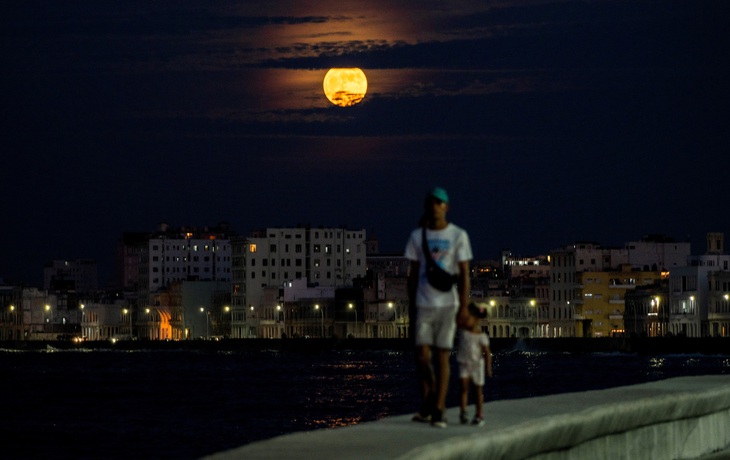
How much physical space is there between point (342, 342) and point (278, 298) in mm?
20373

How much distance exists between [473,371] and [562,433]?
127cm

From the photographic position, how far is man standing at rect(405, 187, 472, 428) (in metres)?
12.0

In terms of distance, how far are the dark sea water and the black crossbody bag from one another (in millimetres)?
23778

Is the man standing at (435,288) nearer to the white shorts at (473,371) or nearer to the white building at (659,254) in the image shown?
the white shorts at (473,371)

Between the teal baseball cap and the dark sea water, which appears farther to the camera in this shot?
the dark sea water

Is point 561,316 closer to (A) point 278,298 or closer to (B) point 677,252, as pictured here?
(B) point 677,252

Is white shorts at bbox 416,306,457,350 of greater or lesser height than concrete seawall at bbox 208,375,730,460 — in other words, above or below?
above

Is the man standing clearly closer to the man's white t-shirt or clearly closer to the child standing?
the man's white t-shirt

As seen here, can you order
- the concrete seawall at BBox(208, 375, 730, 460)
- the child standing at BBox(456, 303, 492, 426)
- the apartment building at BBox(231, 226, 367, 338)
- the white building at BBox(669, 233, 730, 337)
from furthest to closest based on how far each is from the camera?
the apartment building at BBox(231, 226, 367, 338), the white building at BBox(669, 233, 730, 337), the child standing at BBox(456, 303, 492, 426), the concrete seawall at BBox(208, 375, 730, 460)

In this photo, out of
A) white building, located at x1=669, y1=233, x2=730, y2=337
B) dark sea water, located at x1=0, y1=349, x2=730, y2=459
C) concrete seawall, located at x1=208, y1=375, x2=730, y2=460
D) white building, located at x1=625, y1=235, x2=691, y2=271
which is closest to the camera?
concrete seawall, located at x1=208, y1=375, x2=730, y2=460

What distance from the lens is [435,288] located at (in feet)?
39.3

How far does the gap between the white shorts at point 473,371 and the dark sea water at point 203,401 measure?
23.0 metres

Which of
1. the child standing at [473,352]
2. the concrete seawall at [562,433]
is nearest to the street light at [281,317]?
the concrete seawall at [562,433]

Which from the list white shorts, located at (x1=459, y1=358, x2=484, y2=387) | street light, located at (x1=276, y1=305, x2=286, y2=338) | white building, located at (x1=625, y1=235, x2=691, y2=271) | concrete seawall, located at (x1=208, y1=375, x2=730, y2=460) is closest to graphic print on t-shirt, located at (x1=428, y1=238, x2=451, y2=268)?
white shorts, located at (x1=459, y1=358, x2=484, y2=387)
